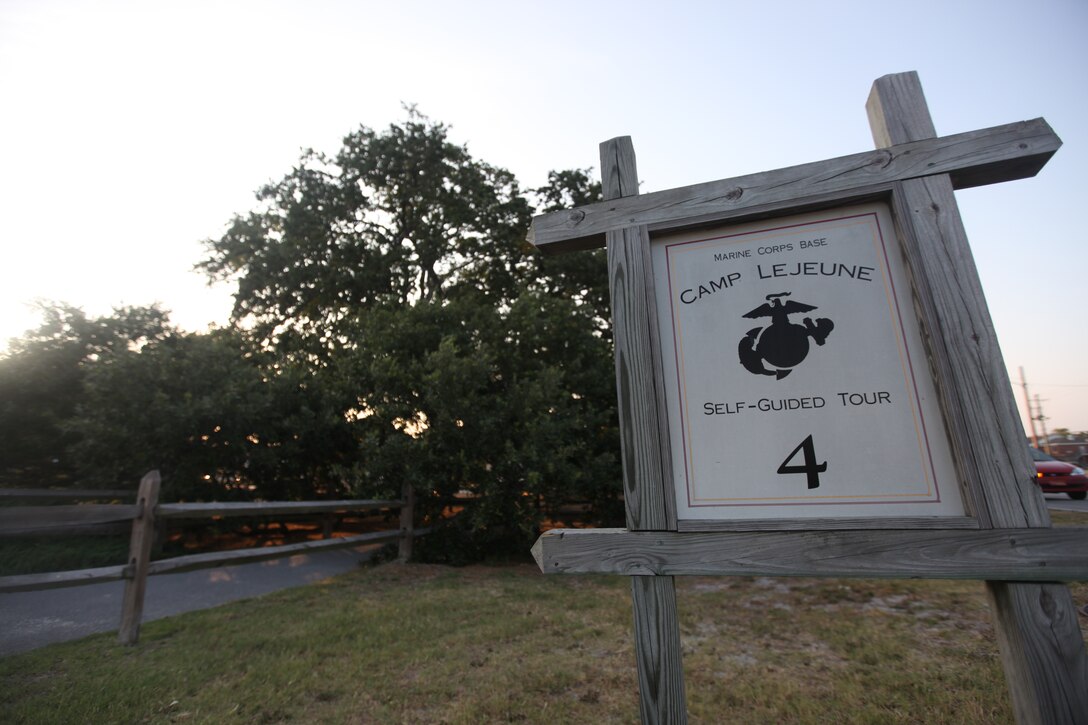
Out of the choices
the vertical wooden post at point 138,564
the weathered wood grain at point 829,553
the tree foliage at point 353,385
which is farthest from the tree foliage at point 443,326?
the weathered wood grain at point 829,553

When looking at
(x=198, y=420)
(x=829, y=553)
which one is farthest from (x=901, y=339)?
(x=198, y=420)

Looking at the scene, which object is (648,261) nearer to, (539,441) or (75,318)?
(539,441)

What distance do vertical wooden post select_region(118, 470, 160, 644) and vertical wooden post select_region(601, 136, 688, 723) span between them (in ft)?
14.5

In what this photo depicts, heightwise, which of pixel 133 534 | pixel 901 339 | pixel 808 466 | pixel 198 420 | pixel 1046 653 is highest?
pixel 198 420

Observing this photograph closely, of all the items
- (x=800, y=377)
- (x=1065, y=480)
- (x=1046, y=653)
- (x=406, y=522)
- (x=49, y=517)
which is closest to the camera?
(x=1046, y=653)

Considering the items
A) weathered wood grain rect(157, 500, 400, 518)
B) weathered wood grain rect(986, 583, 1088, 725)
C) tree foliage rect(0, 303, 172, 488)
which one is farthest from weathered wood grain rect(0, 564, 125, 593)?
tree foliage rect(0, 303, 172, 488)

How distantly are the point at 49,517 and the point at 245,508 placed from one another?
5.76 feet

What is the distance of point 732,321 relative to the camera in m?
2.21

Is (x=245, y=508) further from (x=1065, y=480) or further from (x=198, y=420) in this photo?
(x=1065, y=480)

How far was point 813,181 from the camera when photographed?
2209 mm

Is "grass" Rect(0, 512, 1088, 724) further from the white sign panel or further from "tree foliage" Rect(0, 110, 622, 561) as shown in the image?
"tree foliage" Rect(0, 110, 622, 561)

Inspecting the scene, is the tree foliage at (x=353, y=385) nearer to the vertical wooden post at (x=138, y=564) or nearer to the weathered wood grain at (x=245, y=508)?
the weathered wood grain at (x=245, y=508)

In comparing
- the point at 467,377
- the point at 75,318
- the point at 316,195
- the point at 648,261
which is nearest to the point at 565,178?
the point at 316,195

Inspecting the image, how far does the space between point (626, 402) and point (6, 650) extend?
514 centimetres
